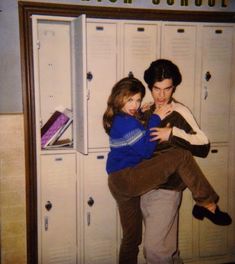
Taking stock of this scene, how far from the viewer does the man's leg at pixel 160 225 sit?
2602mm

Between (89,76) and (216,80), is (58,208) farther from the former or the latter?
(216,80)

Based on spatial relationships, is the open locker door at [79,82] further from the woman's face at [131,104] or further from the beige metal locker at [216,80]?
the beige metal locker at [216,80]

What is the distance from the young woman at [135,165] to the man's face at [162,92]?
0.24ft

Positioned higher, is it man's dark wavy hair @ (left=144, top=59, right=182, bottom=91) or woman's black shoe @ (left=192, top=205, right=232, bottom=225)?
man's dark wavy hair @ (left=144, top=59, right=182, bottom=91)

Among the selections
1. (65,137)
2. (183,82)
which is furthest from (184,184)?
(65,137)

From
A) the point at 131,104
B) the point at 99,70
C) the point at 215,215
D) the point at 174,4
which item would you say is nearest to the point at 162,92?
the point at 131,104

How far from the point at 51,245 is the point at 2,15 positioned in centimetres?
194

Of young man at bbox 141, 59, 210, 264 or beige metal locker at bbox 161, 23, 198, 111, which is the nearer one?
young man at bbox 141, 59, 210, 264

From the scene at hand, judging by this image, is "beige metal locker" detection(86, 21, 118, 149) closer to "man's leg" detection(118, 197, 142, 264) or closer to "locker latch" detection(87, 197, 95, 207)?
"locker latch" detection(87, 197, 95, 207)

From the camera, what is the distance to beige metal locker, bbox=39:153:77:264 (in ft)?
9.61

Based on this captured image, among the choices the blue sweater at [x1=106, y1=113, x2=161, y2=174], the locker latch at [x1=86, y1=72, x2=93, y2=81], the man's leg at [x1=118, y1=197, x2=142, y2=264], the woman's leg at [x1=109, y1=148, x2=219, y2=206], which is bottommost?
the man's leg at [x1=118, y1=197, x2=142, y2=264]

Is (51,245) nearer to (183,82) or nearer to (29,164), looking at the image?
(29,164)

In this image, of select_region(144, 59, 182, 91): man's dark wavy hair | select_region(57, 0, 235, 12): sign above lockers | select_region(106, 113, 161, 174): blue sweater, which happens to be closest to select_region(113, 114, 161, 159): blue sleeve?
select_region(106, 113, 161, 174): blue sweater

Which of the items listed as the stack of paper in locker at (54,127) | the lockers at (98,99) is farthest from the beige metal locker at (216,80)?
the stack of paper in locker at (54,127)
